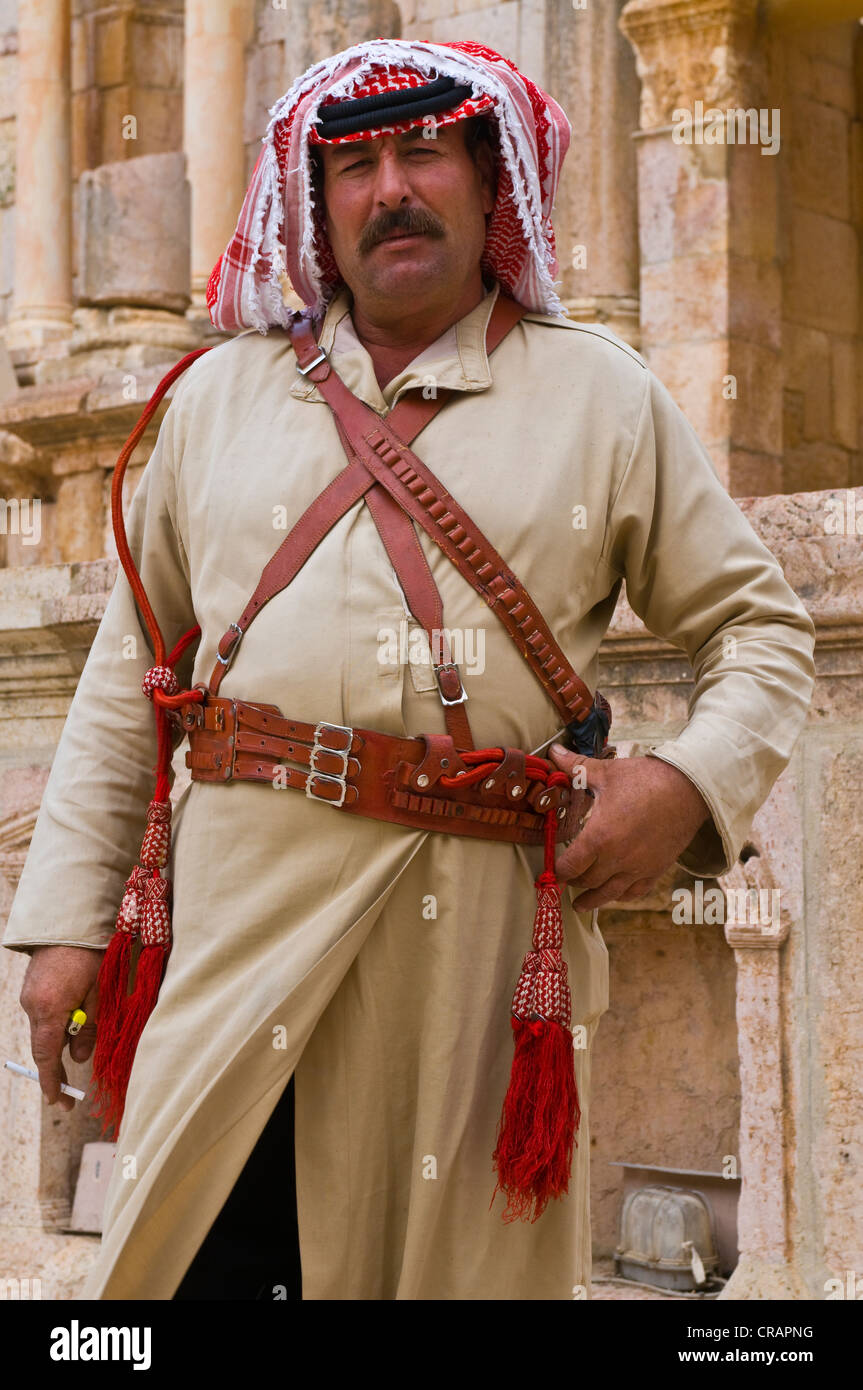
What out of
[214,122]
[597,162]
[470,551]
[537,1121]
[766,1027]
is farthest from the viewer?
[214,122]

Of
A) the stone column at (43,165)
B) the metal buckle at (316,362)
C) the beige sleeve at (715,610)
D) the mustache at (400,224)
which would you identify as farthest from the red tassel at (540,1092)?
the stone column at (43,165)

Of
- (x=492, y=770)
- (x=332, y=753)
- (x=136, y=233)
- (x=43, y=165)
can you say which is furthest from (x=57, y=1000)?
(x=43, y=165)

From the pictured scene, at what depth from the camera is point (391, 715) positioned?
8.16 ft

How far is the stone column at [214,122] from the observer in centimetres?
984

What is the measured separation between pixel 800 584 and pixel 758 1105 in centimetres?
97

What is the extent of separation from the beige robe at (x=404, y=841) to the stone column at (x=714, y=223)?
483 centimetres

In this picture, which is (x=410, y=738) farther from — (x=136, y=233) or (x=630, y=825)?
(x=136, y=233)

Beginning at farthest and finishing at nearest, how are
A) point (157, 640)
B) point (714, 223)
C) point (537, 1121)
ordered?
point (714, 223) < point (157, 640) < point (537, 1121)

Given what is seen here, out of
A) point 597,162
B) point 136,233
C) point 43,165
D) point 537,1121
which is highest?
point 43,165

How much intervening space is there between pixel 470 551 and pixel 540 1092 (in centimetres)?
67

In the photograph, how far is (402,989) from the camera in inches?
98.2

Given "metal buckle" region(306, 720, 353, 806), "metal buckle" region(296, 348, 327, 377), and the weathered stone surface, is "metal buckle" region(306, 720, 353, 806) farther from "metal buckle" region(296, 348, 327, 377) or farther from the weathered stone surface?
the weathered stone surface

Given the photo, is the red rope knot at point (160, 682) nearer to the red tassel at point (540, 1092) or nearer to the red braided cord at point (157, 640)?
the red braided cord at point (157, 640)

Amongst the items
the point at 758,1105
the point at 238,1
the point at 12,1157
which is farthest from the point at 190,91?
the point at 758,1105
